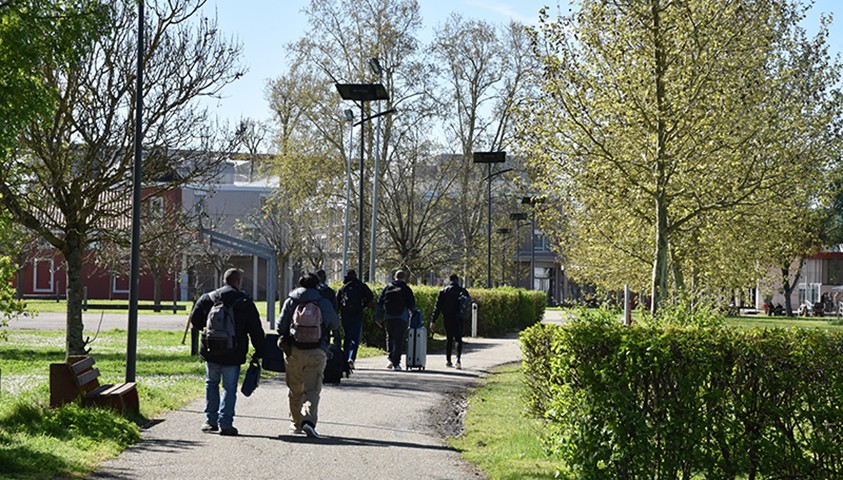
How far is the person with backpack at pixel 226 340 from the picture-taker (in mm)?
11359

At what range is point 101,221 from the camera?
80.0 feet

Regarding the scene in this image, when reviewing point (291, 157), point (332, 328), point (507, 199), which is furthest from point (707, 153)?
point (507, 199)

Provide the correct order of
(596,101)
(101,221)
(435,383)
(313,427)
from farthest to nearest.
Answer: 1. (101,221)
2. (596,101)
3. (435,383)
4. (313,427)

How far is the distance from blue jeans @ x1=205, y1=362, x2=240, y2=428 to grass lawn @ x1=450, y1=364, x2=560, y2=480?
229 cm

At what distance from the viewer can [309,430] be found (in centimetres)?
1134

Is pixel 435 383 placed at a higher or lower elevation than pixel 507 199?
lower

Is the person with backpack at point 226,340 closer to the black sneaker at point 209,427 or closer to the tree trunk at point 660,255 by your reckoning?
the black sneaker at point 209,427

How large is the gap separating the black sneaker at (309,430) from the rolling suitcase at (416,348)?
865cm

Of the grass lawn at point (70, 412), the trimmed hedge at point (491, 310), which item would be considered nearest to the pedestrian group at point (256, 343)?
the grass lawn at point (70, 412)

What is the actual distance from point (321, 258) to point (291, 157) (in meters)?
8.04

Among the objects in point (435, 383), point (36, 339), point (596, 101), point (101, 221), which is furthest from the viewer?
point (36, 339)

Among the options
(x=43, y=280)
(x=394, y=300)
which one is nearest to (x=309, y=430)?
(x=394, y=300)

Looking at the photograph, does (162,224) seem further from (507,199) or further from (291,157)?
(507,199)

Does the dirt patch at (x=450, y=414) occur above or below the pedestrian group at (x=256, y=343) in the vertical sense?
below
